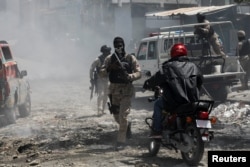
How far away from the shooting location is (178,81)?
6.17 metres

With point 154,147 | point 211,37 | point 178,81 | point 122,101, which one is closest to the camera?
point 178,81

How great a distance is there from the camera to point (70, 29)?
37.8 meters

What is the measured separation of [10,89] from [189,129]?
18.8 feet

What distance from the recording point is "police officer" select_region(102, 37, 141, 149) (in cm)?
757

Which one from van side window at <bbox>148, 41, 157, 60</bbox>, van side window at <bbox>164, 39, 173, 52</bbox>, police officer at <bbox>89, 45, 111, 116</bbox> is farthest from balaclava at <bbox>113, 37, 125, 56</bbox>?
van side window at <bbox>148, 41, 157, 60</bbox>

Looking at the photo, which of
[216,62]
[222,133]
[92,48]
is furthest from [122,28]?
[222,133]

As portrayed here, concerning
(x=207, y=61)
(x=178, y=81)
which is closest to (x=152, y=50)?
(x=207, y=61)

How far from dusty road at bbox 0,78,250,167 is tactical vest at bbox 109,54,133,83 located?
110cm

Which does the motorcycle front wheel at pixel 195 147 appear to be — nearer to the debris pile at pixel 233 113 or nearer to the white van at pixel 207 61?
the debris pile at pixel 233 113

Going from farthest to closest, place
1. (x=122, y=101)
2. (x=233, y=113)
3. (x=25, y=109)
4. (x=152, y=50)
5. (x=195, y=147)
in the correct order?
(x=152, y=50), (x=25, y=109), (x=233, y=113), (x=122, y=101), (x=195, y=147)

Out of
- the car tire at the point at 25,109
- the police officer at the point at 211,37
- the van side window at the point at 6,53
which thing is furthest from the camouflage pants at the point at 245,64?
the van side window at the point at 6,53

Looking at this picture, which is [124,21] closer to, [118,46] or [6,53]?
[6,53]

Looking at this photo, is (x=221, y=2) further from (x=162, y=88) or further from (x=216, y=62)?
(x=162, y=88)

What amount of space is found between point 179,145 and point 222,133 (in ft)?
8.40
